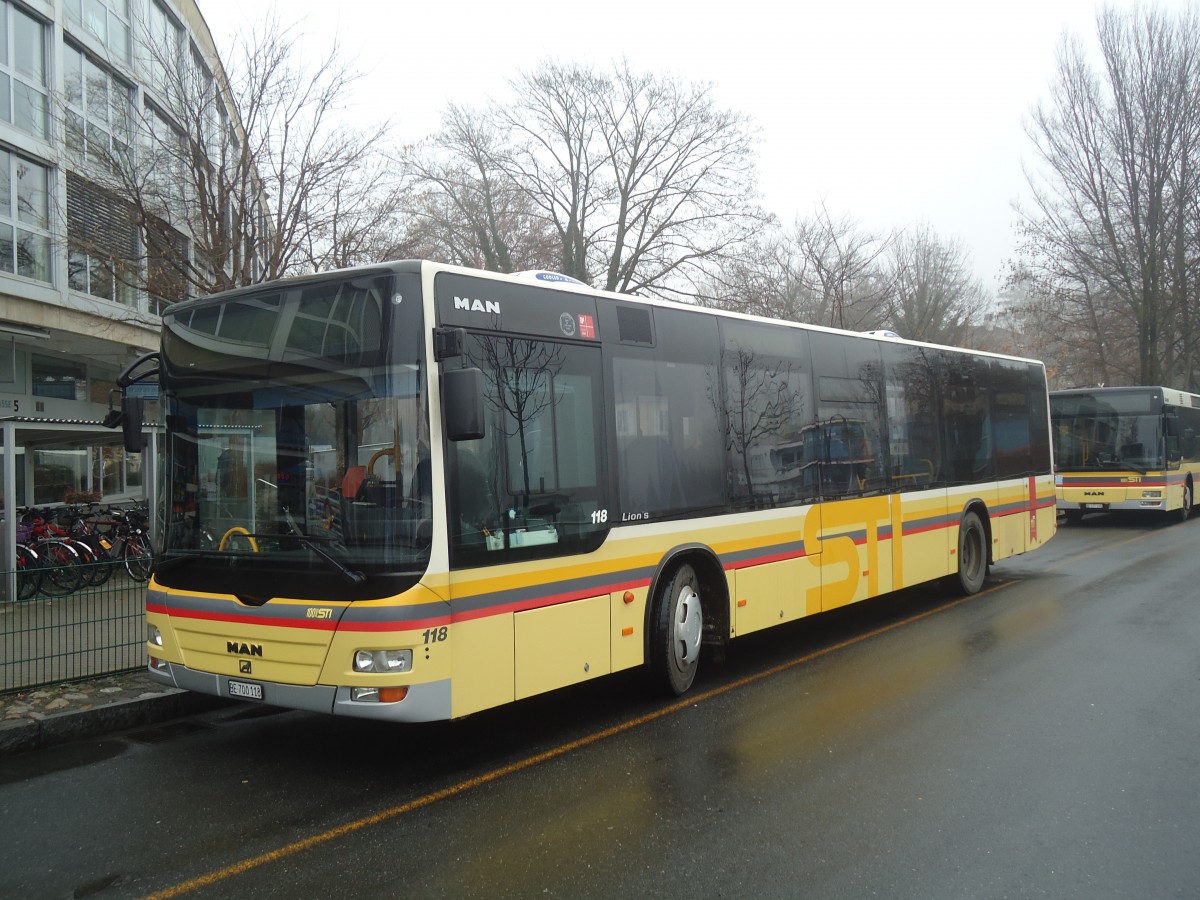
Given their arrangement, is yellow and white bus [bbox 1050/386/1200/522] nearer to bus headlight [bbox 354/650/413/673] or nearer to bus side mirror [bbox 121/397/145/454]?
bus headlight [bbox 354/650/413/673]

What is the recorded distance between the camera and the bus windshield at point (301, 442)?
5270mm

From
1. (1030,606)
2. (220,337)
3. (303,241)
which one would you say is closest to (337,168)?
(303,241)

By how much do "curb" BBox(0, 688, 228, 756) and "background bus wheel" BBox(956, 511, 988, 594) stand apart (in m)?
8.89

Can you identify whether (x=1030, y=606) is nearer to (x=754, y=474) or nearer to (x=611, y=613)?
(x=754, y=474)

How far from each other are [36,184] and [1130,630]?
17219mm

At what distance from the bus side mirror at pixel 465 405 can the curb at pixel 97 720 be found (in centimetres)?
386

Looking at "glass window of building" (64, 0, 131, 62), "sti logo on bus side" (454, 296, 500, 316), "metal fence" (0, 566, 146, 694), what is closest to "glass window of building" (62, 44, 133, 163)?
"glass window of building" (64, 0, 131, 62)

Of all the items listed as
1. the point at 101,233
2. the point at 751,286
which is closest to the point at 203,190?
the point at 101,233

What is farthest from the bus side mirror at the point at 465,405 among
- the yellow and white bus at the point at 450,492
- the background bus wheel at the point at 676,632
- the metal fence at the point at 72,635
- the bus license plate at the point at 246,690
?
the metal fence at the point at 72,635

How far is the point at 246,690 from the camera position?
5.62 meters

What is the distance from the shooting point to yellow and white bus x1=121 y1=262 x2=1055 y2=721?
528cm

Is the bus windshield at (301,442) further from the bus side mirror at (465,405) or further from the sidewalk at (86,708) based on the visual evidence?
the sidewalk at (86,708)

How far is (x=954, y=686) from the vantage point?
7422 mm

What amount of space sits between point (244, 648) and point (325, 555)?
96 cm
